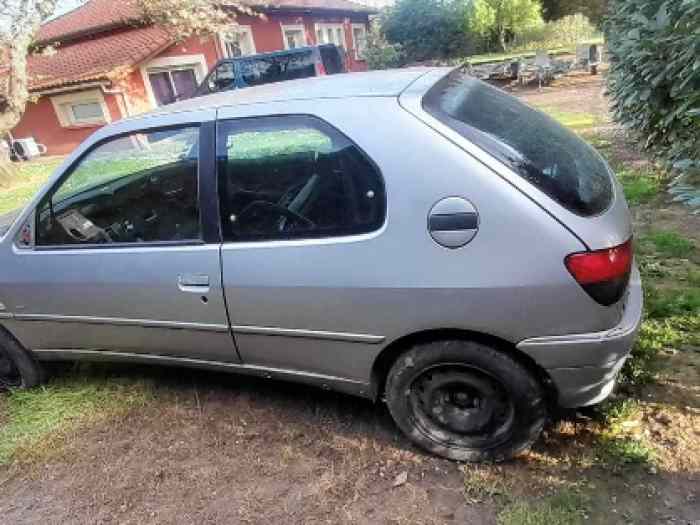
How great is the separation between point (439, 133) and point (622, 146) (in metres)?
6.59

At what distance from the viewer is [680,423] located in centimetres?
255

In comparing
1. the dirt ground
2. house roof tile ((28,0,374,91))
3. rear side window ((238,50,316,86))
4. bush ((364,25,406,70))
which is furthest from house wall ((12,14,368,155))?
the dirt ground

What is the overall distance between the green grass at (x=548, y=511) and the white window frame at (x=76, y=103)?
17.4m

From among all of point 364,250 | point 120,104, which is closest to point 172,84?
point 120,104

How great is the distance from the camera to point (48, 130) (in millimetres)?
18078

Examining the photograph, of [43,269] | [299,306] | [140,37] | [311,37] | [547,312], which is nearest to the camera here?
[547,312]

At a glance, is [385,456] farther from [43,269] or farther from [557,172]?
[43,269]

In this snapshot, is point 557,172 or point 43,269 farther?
point 43,269

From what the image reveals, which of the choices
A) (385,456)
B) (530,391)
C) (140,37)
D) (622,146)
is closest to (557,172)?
(530,391)

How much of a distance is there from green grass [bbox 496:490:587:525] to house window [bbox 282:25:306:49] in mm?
23109

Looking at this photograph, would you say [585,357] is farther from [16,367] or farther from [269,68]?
[269,68]

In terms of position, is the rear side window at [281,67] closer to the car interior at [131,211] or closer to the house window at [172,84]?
the house window at [172,84]

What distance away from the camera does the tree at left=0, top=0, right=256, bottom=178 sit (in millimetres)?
12586

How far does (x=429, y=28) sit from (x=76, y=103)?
20.5m
